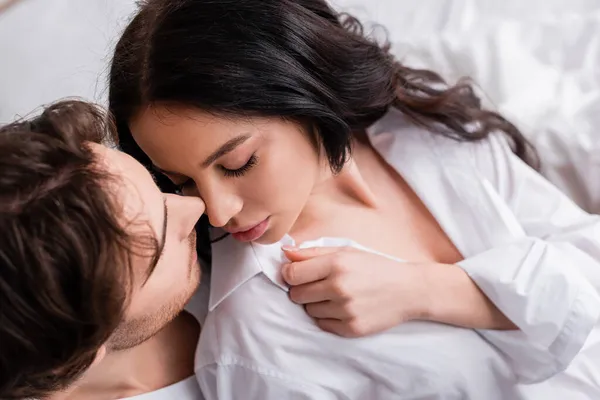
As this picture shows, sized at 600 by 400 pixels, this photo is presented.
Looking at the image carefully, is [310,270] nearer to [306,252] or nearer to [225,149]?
[306,252]

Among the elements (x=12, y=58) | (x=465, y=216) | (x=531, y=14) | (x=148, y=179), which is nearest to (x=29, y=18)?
(x=12, y=58)

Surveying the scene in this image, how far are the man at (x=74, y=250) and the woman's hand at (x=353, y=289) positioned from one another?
0.16 m

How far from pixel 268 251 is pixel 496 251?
32cm

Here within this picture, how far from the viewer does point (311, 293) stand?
851mm

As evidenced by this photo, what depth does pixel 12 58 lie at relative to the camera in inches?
45.7

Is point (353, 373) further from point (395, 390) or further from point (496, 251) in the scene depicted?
point (496, 251)

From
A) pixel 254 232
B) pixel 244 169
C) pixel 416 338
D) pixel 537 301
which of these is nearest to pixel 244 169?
pixel 244 169

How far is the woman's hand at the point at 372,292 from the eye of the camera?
84 centimetres

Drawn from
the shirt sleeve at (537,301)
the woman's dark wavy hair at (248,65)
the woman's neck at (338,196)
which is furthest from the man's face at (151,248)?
the shirt sleeve at (537,301)

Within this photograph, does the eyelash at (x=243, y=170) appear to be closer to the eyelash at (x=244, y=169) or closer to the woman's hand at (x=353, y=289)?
the eyelash at (x=244, y=169)

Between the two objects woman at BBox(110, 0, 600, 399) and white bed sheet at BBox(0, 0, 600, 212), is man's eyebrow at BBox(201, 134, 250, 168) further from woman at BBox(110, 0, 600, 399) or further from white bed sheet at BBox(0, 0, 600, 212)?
white bed sheet at BBox(0, 0, 600, 212)

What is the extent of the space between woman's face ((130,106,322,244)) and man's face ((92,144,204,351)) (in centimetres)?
4

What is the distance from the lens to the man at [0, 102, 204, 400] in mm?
586

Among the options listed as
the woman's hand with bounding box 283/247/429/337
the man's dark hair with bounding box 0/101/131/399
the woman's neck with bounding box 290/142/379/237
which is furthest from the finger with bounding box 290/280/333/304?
the man's dark hair with bounding box 0/101/131/399
